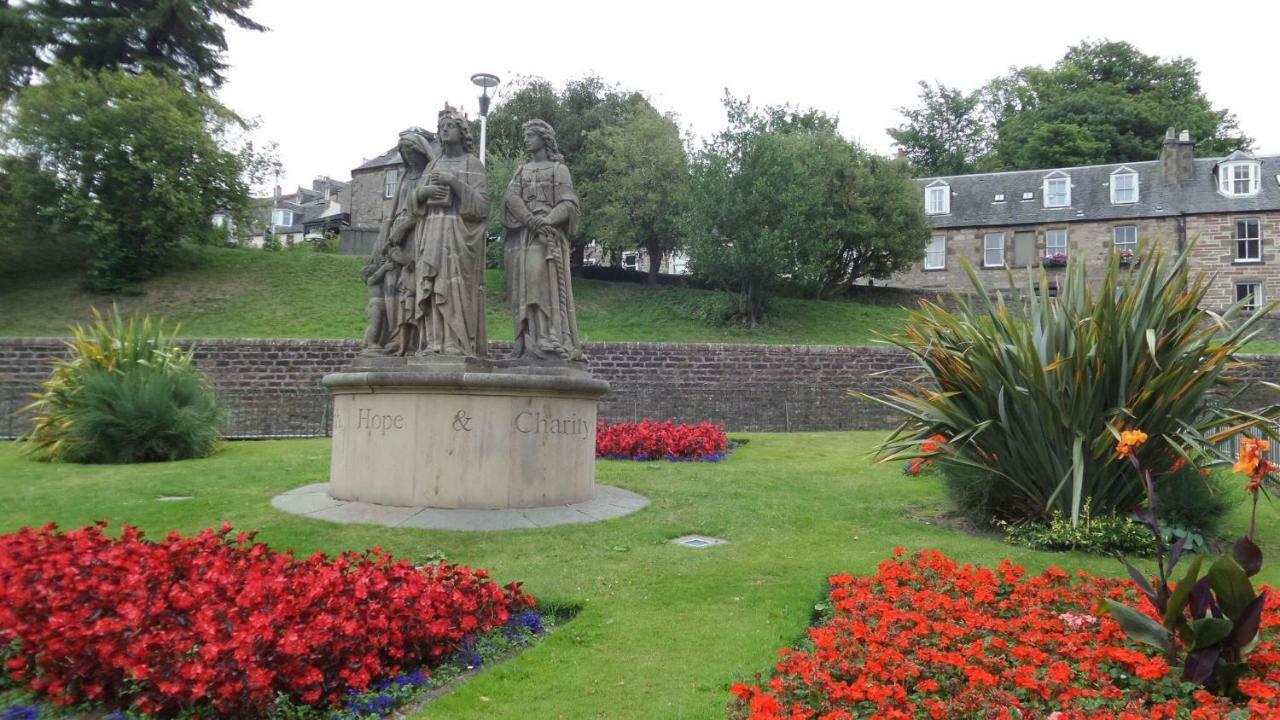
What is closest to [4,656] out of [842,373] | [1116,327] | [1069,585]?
[1069,585]

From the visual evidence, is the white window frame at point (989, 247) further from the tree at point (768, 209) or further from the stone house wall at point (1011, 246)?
the tree at point (768, 209)

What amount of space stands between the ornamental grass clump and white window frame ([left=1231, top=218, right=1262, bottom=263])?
115ft

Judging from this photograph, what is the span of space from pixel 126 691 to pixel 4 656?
115 centimetres

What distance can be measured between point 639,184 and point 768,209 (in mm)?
5950

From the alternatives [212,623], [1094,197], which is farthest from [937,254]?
[212,623]

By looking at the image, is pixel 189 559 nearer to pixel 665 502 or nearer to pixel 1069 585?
pixel 665 502

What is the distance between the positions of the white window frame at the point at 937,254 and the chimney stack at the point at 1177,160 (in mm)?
9776

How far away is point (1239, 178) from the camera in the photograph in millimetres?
37625

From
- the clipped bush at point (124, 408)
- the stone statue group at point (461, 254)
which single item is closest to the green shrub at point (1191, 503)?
the stone statue group at point (461, 254)

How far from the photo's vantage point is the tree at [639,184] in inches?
1334

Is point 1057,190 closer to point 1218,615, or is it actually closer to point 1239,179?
point 1239,179

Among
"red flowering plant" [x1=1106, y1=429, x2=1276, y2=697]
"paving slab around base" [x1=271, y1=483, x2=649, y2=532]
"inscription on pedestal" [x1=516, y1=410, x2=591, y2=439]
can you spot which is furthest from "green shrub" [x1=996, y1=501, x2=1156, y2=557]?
"inscription on pedestal" [x1=516, y1=410, x2=591, y2=439]

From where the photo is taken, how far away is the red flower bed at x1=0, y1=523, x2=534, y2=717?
145 inches

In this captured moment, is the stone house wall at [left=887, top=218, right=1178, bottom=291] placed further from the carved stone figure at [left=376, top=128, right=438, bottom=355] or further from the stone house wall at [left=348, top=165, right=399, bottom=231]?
the carved stone figure at [left=376, top=128, right=438, bottom=355]
